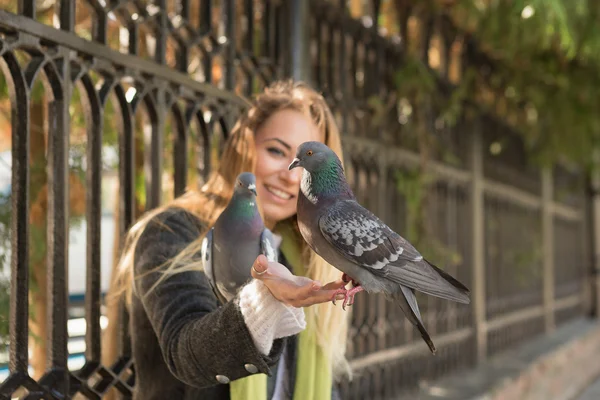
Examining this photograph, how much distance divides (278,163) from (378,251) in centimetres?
32

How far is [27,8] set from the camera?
6.99ft

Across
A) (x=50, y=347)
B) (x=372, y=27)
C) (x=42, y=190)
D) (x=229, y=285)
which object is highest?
(x=372, y=27)

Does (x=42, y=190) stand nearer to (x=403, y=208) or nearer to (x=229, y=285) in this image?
(x=229, y=285)

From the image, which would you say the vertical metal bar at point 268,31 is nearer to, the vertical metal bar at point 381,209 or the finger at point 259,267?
the vertical metal bar at point 381,209

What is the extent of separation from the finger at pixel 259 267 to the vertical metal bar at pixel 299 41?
9.51 ft

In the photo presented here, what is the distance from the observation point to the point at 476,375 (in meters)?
6.14

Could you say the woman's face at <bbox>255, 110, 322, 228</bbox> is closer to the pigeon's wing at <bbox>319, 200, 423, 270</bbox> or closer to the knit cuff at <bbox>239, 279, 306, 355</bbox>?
the knit cuff at <bbox>239, 279, 306, 355</bbox>

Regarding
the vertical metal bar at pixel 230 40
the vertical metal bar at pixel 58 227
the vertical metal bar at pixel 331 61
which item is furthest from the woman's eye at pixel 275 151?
the vertical metal bar at pixel 331 61

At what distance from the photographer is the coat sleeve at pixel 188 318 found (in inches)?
49.6

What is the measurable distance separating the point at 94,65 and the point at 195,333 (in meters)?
1.26

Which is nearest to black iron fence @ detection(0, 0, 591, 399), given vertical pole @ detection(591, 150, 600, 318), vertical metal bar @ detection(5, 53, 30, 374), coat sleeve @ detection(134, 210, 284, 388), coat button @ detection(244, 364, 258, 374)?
vertical metal bar @ detection(5, 53, 30, 374)

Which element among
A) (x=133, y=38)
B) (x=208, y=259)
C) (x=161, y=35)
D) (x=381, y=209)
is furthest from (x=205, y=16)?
(x=208, y=259)

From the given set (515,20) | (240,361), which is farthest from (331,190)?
(515,20)

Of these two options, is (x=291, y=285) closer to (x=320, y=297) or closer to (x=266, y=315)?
(x=320, y=297)
